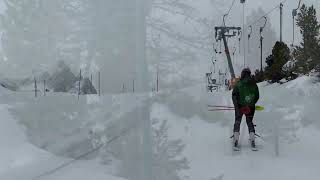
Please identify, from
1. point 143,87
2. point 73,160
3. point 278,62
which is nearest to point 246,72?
point 73,160

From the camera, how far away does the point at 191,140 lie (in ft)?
34.5

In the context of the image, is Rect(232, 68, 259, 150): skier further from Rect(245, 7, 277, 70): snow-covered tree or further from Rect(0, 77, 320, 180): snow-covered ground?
Rect(245, 7, 277, 70): snow-covered tree

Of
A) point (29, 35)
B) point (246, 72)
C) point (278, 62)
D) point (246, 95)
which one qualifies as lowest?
point (246, 95)

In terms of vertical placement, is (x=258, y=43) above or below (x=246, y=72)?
above

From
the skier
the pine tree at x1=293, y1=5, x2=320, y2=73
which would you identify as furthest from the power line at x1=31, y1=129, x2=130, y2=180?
the pine tree at x1=293, y1=5, x2=320, y2=73

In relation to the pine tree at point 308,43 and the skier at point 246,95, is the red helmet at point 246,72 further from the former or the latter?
the pine tree at point 308,43

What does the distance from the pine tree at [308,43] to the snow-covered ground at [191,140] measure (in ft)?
4.83

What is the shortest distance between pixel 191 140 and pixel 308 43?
9.99m

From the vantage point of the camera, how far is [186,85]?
54406 mm

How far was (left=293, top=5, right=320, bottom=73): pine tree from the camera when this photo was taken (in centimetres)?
1811

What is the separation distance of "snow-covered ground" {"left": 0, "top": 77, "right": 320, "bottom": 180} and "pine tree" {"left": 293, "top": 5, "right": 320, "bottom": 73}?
147 centimetres

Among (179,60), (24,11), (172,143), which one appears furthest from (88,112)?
(179,60)

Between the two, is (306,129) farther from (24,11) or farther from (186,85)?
(186,85)

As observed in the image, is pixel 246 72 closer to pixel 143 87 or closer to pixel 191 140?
pixel 191 140
